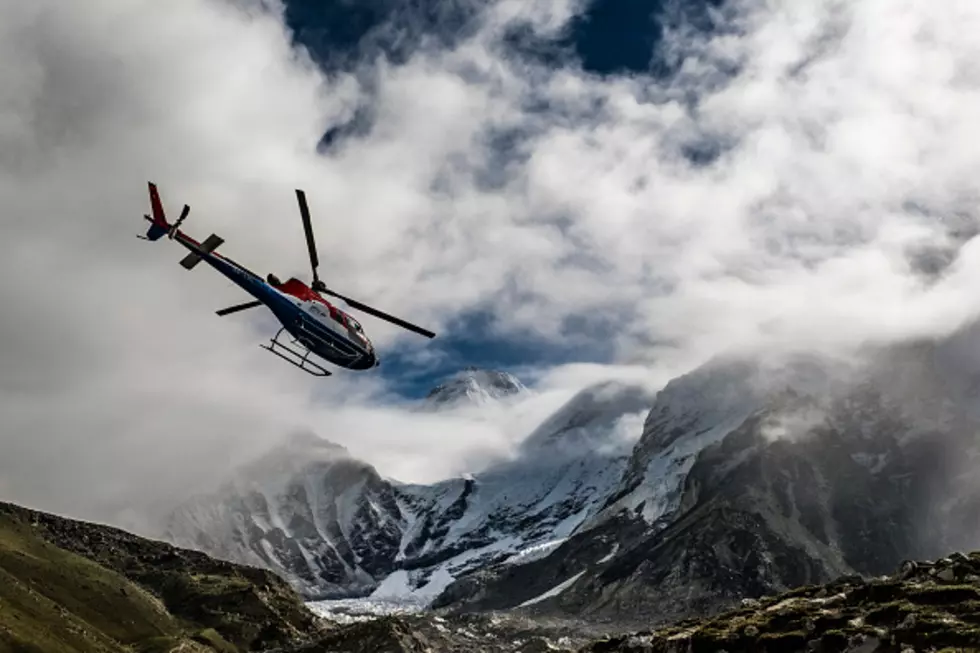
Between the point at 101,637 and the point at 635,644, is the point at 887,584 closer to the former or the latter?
the point at 635,644

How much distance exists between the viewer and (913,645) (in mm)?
65625

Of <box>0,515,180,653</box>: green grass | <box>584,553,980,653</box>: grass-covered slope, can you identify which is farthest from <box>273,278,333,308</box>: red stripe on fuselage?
<box>0,515,180,653</box>: green grass

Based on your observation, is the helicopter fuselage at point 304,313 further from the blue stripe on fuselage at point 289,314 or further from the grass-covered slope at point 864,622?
the grass-covered slope at point 864,622

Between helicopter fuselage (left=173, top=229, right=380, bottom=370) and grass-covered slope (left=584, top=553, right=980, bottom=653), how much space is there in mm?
38849

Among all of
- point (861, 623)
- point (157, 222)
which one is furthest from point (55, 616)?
point (861, 623)

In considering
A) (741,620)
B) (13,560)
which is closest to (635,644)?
(741,620)

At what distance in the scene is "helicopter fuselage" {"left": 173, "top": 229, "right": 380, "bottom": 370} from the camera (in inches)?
3688

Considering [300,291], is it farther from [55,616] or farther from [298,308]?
[55,616]

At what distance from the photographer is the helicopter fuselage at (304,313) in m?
93.7

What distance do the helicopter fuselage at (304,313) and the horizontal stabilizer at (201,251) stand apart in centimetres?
14

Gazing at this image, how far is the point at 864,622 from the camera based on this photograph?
242 feet

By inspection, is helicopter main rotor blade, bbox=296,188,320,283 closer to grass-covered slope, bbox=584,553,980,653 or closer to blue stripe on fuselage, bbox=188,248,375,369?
blue stripe on fuselage, bbox=188,248,375,369

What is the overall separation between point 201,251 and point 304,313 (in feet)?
38.9

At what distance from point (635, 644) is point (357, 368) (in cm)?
3839
